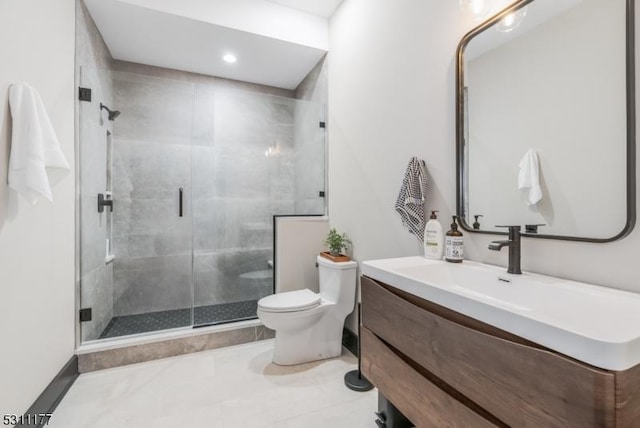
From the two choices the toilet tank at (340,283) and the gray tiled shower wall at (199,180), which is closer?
the toilet tank at (340,283)

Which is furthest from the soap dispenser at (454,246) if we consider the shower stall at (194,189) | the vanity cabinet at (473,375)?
the shower stall at (194,189)

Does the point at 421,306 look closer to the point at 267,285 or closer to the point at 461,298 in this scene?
the point at 461,298

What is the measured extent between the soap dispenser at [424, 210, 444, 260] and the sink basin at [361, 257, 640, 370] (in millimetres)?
90

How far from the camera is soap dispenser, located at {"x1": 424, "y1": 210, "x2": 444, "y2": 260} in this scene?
4.70 feet

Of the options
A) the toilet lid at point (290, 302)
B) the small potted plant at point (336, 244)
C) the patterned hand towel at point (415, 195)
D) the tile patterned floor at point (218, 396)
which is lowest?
the tile patterned floor at point (218, 396)

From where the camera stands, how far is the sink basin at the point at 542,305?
0.57 meters

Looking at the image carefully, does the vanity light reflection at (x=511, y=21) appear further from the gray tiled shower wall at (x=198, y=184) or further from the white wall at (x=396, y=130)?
the gray tiled shower wall at (x=198, y=184)

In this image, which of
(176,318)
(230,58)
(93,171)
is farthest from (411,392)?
(230,58)

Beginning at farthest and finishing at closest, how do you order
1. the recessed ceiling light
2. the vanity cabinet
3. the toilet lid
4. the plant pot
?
the recessed ceiling light, the plant pot, the toilet lid, the vanity cabinet

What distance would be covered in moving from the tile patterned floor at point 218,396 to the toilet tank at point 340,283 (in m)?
0.42

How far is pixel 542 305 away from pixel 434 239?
0.56 meters

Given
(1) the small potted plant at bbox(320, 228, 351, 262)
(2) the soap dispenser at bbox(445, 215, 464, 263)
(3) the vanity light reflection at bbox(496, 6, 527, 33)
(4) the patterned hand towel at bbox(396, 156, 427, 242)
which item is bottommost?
(1) the small potted plant at bbox(320, 228, 351, 262)

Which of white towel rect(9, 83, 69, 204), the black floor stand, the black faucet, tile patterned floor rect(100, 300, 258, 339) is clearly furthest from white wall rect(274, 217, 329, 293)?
Answer: the black faucet

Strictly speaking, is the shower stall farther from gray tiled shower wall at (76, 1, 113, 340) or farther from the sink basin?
the sink basin
